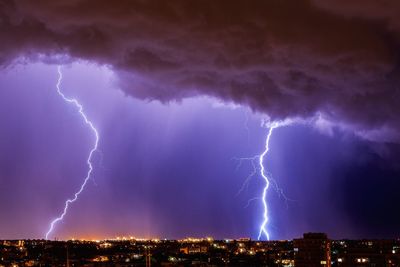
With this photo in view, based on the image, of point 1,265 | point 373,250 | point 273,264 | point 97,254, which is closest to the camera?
point 1,265

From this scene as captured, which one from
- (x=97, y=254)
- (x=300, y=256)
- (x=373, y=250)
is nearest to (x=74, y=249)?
(x=97, y=254)

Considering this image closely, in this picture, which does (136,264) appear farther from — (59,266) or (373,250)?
(373,250)

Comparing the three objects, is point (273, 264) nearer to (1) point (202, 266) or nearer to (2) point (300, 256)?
(2) point (300, 256)

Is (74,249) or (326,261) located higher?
(74,249)

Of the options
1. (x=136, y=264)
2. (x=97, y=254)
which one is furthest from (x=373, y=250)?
(x=97, y=254)

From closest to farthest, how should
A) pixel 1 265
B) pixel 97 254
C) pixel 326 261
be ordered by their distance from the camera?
pixel 1 265 < pixel 326 261 < pixel 97 254

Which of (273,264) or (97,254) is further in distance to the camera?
(97,254)
